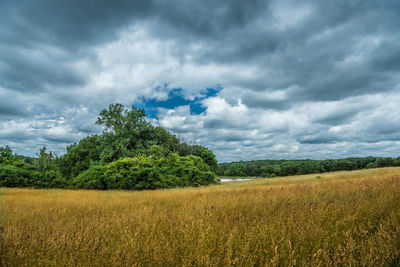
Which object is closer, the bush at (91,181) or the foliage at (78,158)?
the bush at (91,181)

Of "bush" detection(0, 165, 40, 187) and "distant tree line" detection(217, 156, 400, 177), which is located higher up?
"bush" detection(0, 165, 40, 187)

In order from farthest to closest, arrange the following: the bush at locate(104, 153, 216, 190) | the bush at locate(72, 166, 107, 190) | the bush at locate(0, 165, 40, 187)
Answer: the bush at locate(72, 166, 107, 190) < the bush at locate(104, 153, 216, 190) < the bush at locate(0, 165, 40, 187)

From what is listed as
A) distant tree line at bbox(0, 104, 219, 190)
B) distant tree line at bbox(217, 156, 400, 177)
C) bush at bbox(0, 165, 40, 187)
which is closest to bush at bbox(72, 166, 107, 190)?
distant tree line at bbox(0, 104, 219, 190)

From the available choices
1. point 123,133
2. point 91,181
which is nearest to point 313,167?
point 123,133

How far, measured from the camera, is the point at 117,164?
20.5 metres

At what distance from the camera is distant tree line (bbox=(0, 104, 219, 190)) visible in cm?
1945

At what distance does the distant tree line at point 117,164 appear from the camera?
19.5m

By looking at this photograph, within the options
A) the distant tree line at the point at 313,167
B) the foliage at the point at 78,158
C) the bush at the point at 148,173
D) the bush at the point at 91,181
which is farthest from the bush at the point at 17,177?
the distant tree line at the point at 313,167

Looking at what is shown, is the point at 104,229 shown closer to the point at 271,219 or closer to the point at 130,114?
the point at 271,219

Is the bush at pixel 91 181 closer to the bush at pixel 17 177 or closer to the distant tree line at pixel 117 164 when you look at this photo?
the distant tree line at pixel 117 164

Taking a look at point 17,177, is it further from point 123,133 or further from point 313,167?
point 313,167

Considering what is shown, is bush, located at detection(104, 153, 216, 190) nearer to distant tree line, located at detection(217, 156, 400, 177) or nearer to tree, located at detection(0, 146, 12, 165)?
tree, located at detection(0, 146, 12, 165)

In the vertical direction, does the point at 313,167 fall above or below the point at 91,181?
below

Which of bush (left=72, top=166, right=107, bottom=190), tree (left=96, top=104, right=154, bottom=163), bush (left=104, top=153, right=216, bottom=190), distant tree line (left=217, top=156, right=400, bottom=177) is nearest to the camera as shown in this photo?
bush (left=104, top=153, right=216, bottom=190)
